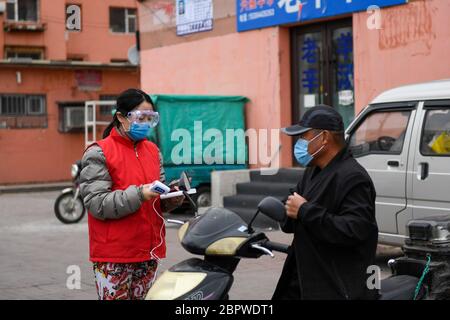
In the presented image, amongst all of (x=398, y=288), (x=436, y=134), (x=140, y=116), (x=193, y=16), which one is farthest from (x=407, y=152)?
(x=193, y=16)

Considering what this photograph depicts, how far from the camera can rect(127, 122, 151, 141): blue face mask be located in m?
4.17

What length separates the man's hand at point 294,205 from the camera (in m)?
3.42

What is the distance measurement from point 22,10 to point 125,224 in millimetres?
27324

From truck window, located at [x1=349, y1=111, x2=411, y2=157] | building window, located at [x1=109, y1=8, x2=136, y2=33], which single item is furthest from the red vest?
building window, located at [x1=109, y1=8, x2=136, y2=33]

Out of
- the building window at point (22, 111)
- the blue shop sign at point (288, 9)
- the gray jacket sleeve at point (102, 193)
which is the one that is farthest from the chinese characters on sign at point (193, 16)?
the gray jacket sleeve at point (102, 193)

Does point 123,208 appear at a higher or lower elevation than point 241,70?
lower

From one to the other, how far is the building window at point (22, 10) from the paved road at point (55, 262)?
16152 mm

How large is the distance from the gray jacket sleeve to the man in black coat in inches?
34.6

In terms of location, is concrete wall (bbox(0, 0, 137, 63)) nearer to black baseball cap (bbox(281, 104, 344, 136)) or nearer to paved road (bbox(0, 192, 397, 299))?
paved road (bbox(0, 192, 397, 299))

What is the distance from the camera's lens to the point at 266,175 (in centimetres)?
1351

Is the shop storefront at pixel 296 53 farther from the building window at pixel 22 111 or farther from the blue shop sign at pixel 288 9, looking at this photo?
the building window at pixel 22 111

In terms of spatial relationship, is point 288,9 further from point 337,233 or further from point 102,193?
point 337,233

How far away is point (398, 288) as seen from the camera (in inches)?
Answer: 158
